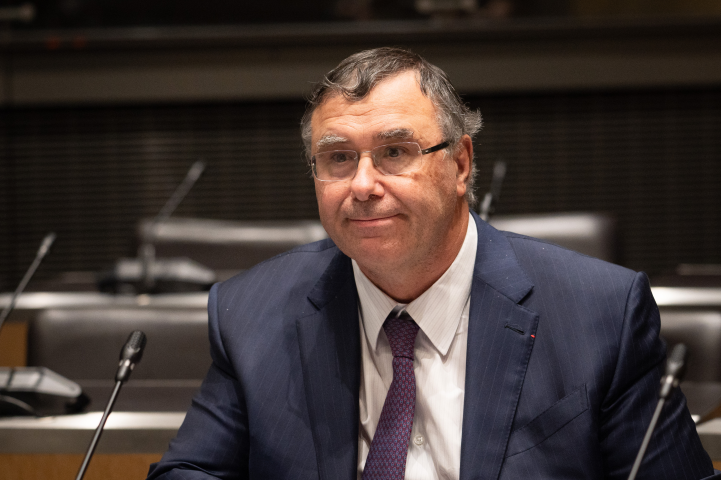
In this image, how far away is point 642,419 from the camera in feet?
4.41

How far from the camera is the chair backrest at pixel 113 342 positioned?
2.30 metres

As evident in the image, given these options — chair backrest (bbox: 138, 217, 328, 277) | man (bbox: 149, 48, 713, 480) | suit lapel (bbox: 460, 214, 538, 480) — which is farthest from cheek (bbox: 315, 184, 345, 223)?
chair backrest (bbox: 138, 217, 328, 277)

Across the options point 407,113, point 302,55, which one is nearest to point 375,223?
point 407,113

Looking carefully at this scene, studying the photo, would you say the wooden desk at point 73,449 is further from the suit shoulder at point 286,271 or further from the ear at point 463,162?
the ear at point 463,162

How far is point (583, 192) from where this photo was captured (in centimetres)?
525

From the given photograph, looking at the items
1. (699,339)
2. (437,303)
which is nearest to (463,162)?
(437,303)

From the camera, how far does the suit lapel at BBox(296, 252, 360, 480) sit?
1441 mm

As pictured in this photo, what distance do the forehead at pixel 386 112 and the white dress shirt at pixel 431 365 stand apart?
0.29 metres

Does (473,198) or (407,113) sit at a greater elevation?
(407,113)

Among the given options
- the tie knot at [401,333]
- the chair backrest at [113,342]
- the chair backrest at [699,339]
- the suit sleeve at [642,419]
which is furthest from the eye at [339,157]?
the chair backrest at [699,339]

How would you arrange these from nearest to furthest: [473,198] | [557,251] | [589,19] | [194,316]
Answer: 1. [557,251]
2. [473,198]
3. [194,316]
4. [589,19]

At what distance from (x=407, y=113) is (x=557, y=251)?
435 millimetres

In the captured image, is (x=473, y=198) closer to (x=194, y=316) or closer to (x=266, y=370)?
(x=266, y=370)

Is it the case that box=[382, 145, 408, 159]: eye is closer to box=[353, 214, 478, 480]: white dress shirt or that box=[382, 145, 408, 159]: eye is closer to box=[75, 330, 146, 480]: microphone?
box=[353, 214, 478, 480]: white dress shirt
